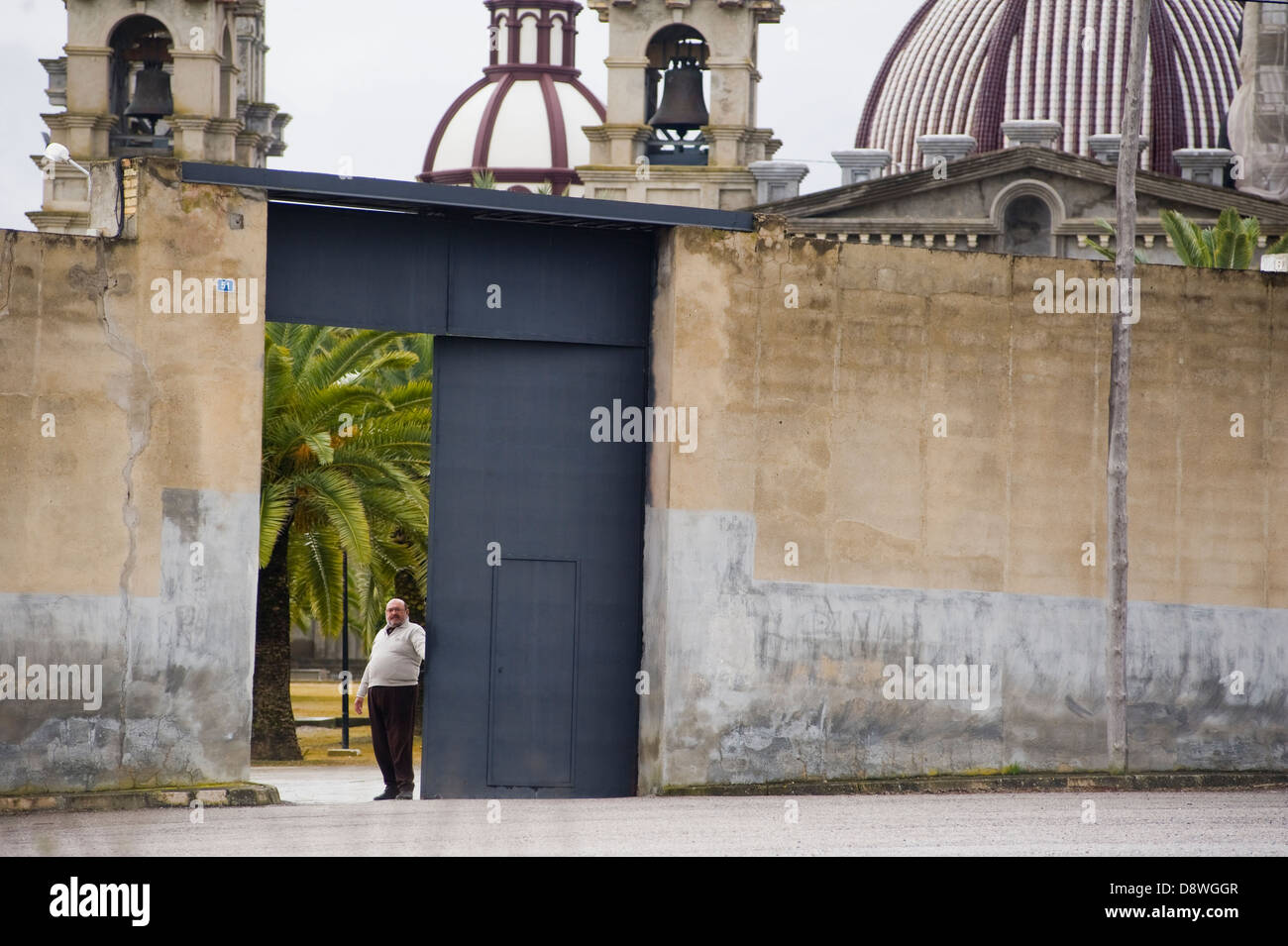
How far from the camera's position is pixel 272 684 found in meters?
28.2

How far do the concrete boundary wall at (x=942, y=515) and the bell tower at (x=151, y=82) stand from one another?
31.3 m

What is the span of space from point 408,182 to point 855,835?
19.8 ft

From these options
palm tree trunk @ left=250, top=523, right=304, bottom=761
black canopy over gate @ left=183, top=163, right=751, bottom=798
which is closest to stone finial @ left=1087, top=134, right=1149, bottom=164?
palm tree trunk @ left=250, top=523, right=304, bottom=761

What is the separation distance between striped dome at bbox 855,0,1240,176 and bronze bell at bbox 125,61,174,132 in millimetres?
52746

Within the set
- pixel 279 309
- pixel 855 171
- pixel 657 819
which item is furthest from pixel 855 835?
pixel 855 171

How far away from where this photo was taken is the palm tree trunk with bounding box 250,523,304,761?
89.5 feet

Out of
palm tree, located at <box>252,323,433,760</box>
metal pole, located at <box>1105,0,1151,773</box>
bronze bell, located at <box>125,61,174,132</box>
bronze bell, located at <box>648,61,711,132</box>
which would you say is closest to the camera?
metal pole, located at <box>1105,0,1151,773</box>

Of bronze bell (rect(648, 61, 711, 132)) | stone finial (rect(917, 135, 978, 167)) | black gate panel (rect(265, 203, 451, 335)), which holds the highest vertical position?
stone finial (rect(917, 135, 978, 167))

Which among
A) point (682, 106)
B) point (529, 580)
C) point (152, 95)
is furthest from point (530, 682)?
point (152, 95)

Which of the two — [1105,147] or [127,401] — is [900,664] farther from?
[1105,147]

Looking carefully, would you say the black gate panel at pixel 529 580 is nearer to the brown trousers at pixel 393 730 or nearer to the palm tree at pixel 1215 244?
the brown trousers at pixel 393 730

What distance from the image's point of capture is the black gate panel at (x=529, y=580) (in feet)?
50.5

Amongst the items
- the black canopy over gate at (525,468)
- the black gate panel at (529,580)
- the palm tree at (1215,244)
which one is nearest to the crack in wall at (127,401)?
the black canopy over gate at (525,468)

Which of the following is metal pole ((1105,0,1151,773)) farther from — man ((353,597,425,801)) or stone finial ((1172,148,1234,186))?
stone finial ((1172,148,1234,186))
